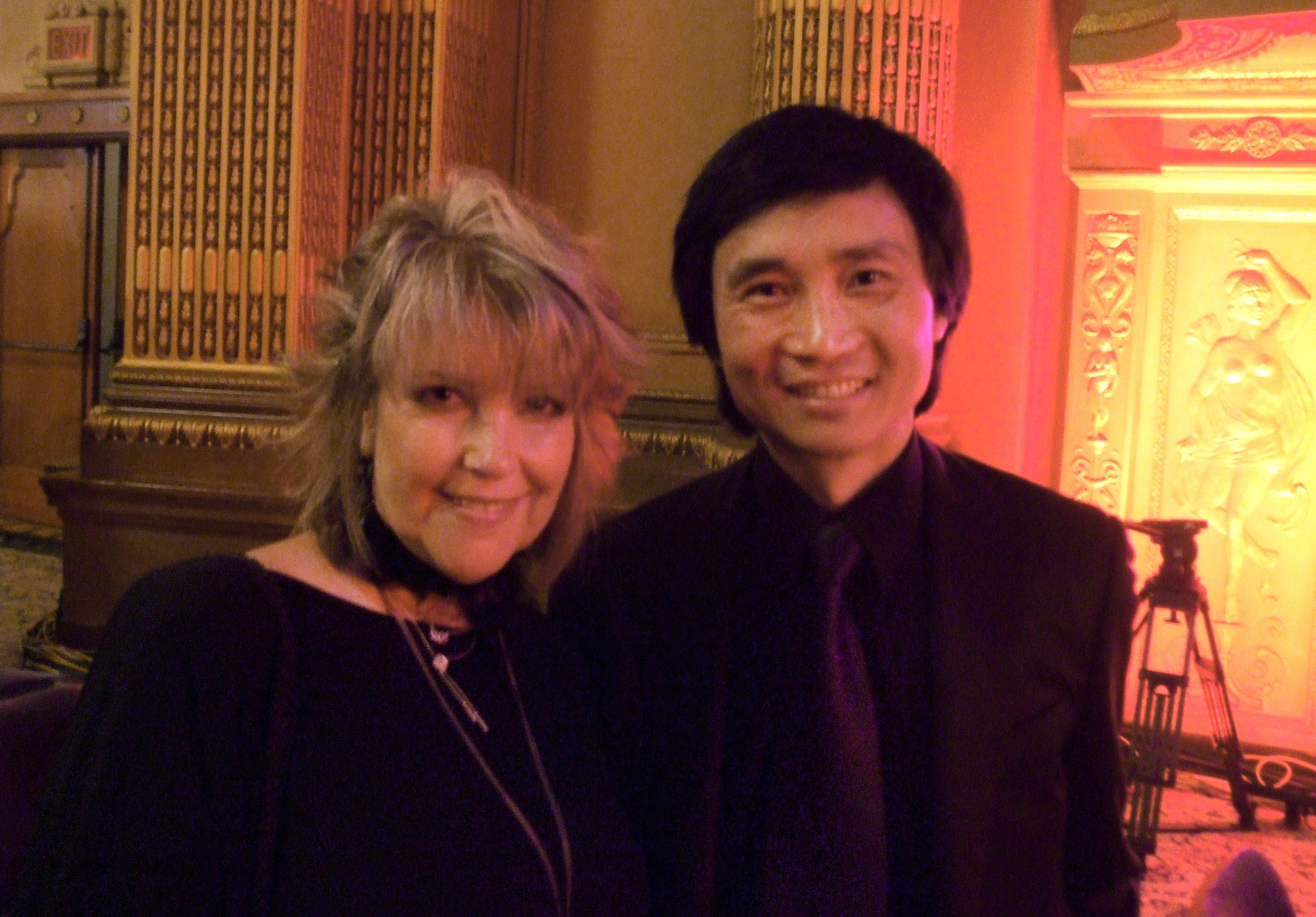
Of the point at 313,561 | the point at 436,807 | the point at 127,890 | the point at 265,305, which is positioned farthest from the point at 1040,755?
the point at 265,305

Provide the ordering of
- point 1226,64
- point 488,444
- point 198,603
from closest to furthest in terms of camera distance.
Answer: point 198,603 → point 488,444 → point 1226,64

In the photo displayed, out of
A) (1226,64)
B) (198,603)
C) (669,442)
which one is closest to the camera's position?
(198,603)

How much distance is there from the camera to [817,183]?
4.14ft

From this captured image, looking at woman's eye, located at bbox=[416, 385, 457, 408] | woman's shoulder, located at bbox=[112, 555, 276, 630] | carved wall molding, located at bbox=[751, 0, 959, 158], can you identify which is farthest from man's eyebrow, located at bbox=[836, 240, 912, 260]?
carved wall molding, located at bbox=[751, 0, 959, 158]

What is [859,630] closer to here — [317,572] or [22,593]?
[317,572]

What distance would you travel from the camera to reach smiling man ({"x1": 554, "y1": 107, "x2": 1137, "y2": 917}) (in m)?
1.21

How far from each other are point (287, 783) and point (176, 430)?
270 centimetres

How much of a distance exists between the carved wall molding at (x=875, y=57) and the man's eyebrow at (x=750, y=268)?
5.92 ft

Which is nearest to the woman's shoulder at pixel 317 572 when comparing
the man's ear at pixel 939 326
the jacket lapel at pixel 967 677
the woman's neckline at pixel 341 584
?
the woman's neckline at pixel 341 584

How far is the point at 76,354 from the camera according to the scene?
255 inches

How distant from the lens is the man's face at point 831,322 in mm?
1251

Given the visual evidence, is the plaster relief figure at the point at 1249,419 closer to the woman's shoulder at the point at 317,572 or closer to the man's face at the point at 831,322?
the man's face at the point at 831,322

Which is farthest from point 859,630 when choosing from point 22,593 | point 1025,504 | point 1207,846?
point 22,593

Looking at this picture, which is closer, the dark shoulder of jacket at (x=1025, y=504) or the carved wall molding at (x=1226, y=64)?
the dark shoulder of jacket at (x=1025, y=504)
